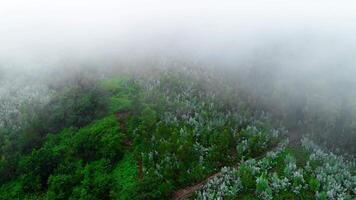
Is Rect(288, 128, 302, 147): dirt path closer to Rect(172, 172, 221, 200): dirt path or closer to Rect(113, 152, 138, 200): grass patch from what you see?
Rect(172, 172, 221, 200): dirt path

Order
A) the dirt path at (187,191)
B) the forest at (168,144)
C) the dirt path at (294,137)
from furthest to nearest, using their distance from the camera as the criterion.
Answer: the dirt path at (294,137) → the dirt path at (187,191) → the forest at (168,144)

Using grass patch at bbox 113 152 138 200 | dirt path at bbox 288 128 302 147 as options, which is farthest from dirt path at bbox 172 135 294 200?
dirt path at bbox 288 128 302 147

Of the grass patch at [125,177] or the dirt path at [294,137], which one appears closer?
the grass patch at [125,177]

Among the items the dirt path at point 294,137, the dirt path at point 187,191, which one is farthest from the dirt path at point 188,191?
the dirt path at point 294,137

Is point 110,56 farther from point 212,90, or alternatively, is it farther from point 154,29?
point 212,90

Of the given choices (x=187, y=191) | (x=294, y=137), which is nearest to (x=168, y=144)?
(x=187, y=191)

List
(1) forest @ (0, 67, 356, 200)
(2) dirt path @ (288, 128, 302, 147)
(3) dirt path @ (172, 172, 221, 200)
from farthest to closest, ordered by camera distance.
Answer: (2) dirt path @ (288, 128, 302, 147) → (3) dirt path @ (172, 172, 221, 200) → (1) forest @ (0, 67, 356, 200)

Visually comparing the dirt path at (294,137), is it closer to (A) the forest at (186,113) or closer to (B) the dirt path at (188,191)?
(A) the forest at (186,113)

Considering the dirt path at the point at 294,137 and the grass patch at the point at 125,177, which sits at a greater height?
the dirt path at the point at 294,137
